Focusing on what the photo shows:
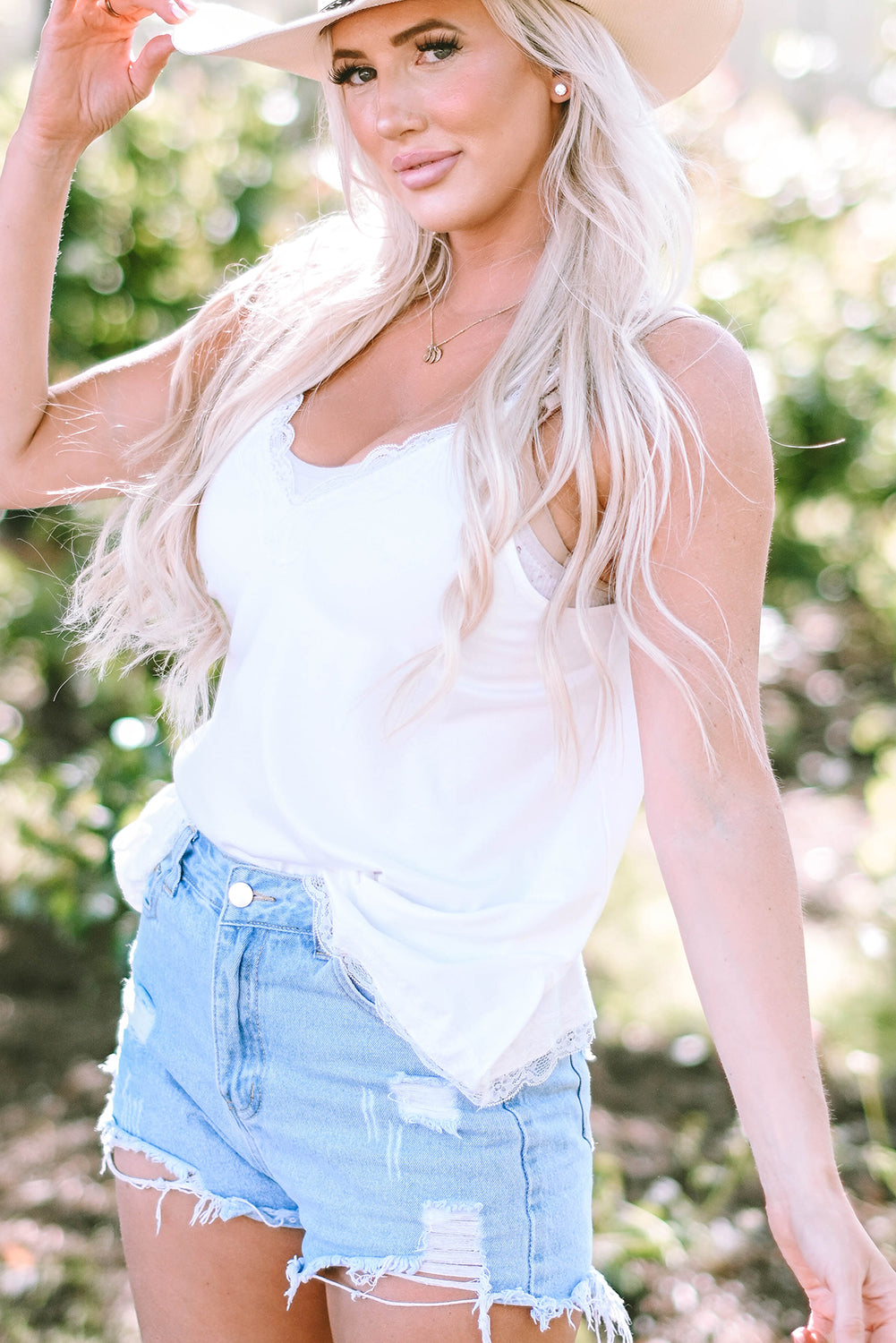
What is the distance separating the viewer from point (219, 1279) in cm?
158

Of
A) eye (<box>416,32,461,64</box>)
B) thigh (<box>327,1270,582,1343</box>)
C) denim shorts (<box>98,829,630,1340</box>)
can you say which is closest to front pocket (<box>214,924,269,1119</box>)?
denim shorts (<box>98,829,630,1340</box>)

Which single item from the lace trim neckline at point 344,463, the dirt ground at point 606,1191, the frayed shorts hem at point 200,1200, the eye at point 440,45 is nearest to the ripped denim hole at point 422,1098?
the frayed shorts hem at point 200,1200

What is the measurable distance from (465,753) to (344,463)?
0.39m

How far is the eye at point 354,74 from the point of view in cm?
164

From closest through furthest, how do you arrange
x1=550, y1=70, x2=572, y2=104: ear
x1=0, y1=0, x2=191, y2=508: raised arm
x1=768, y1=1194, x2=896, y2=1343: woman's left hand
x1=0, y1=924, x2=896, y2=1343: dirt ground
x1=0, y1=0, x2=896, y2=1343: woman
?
x1=768, y1=1194, x2=896, y2=1343: woman's left hand < x1=0, y1=0, x2=896, y2=1343: woman < x1=550, y1=70, x2=572, y2=104: ear < x1=0, y1=0, x2=191, y2=508: raised arm < x1=0, y1=924, x2=896, y2=1343: dirt ground

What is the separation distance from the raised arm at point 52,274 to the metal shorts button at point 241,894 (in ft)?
2.18

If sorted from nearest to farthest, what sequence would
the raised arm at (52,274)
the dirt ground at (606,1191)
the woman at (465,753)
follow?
the woman at (465,753)
the raised arm at (52,274)
the dirt ground at (606,1191)

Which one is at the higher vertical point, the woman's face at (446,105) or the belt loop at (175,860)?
the woman's face at (446,105)

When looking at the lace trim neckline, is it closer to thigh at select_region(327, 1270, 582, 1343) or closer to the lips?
the lips

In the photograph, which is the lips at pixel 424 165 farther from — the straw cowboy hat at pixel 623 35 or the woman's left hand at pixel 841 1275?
the woman's left hand at pixel 841 1275

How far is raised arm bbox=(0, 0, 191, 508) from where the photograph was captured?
1.76 m

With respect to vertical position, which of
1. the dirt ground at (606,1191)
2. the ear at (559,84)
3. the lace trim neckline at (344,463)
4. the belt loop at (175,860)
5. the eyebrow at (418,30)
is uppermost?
the eyebrow at (418,30)

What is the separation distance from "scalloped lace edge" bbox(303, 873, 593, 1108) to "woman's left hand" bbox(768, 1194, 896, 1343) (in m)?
0.31

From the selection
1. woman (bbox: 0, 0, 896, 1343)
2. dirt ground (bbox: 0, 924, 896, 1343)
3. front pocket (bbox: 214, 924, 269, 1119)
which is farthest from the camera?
dirt ground (bbox: 0, 924, 896, 1343)
